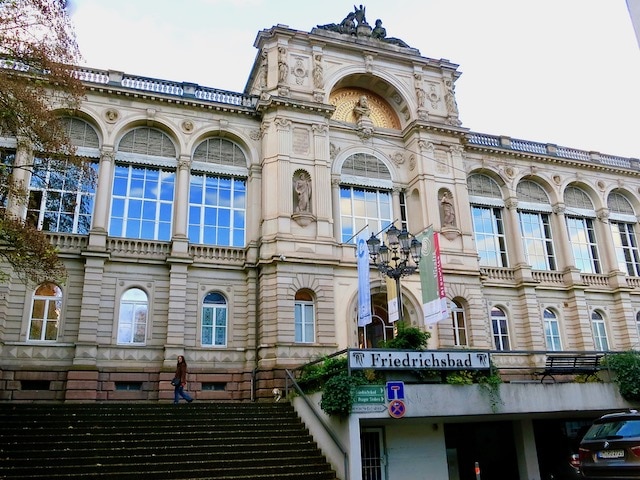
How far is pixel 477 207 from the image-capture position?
2838cm

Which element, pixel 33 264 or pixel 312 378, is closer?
pixel 33 264

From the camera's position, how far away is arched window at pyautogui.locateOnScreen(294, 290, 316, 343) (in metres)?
21.3

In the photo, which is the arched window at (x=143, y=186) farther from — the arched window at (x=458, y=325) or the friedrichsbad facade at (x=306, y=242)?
the arched window at (x=458, y=325)

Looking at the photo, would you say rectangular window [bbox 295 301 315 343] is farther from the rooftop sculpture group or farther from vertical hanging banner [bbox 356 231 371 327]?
the rooftop sculpture group

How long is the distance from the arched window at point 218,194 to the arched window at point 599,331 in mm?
18941

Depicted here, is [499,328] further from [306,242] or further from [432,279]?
[432,279]

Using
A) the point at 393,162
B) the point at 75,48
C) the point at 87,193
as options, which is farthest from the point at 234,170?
the point at 75,48

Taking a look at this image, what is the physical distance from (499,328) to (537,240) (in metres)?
5.93

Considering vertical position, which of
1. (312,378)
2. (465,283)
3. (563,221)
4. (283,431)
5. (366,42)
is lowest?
(283,431)

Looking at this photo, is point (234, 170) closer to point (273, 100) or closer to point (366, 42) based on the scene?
point (273, 100)

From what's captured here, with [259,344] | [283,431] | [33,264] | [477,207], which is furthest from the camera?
[477,207]

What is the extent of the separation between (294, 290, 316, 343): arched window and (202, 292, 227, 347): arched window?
2954 millimetres

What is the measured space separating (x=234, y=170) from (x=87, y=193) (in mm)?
6122

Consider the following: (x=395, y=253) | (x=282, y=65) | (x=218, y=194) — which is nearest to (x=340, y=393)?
(x=395, y=253)
